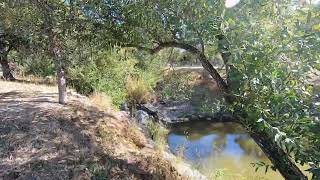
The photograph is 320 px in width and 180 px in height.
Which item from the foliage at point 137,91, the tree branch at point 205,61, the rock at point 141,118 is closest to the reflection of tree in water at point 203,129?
the foliage at point 137,91

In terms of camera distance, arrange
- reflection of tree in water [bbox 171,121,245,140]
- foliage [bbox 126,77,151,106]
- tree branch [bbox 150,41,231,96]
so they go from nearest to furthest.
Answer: tree branch [bbox 150,41,231,96]
reflection of tree in water [bbox 171,121,245,140]
foliage [bbox 126,77,151,106]

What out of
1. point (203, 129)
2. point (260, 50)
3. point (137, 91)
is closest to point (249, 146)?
point (203, 129)

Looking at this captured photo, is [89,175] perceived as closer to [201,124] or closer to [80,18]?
[80,18]

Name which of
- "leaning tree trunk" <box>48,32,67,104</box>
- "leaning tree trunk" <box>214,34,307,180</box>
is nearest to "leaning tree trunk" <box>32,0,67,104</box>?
"leaning tree trunk" <box>48,32,67,104</box>

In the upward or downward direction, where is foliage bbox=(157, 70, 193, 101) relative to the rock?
upward

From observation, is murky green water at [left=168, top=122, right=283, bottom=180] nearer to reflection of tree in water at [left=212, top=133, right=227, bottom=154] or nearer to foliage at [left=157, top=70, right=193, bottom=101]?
reflection of tree in water at [left=212, top=133, right=227, bottom=154]

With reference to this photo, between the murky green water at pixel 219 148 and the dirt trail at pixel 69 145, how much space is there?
1.43 metres

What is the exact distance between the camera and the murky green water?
8789mm

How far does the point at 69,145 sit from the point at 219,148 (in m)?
6.38

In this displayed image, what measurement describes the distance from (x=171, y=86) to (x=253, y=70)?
234 centimetres

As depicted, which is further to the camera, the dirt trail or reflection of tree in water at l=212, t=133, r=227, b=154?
reflection of tree in water at l=212, t=133, r=227, b=154

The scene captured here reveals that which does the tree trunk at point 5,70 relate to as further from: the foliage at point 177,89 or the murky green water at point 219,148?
the foliage at point 177,89

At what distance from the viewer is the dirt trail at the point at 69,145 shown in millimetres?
4824

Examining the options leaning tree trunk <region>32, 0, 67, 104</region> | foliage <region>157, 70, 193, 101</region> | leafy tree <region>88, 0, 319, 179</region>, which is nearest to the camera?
leafy tree <region>88, 0, 319, 179</region>
